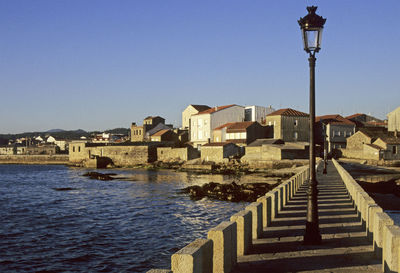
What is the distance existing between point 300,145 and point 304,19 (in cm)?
4933

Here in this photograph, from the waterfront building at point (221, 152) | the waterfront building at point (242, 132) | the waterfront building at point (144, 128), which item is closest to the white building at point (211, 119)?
the waterfront building at point (242, 132)

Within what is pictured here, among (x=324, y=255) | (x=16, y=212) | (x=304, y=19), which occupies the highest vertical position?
(x=304, y=19)

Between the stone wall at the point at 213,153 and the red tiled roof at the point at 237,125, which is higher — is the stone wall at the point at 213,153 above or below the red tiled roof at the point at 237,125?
below

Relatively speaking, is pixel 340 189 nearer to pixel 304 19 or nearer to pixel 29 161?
pixel 304 19

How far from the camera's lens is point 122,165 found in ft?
266

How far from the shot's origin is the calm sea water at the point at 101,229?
555 inches

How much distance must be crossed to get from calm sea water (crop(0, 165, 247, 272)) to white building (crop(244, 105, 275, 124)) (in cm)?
4538

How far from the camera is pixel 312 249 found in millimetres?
7945

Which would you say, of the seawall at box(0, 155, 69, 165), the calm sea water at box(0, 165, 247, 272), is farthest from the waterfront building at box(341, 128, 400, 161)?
the seawall at box(0, 155, 69, 165)

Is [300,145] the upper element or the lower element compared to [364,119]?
lower

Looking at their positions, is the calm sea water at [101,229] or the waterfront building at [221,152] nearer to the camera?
the calm sea water at [101,229]

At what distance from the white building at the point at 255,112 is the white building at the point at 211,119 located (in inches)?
48.2

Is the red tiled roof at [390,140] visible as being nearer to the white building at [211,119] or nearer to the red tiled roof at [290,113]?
the red tiled roof at [290,113]

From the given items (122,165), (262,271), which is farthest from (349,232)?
(122,165)
